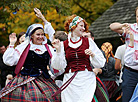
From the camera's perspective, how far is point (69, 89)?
5.25 m

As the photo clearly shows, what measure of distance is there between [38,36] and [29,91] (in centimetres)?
99

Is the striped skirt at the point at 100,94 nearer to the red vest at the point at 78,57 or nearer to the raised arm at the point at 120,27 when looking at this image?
the red vest at the point at 78,57

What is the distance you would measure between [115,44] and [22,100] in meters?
8.21

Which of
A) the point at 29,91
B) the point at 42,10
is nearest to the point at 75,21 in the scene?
the point at 29,91

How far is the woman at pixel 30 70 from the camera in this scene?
5387 mm

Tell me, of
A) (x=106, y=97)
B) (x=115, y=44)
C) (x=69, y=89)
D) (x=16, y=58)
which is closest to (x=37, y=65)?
(x=16, y=58)

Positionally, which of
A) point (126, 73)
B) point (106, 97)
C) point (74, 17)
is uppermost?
point (74, 17)

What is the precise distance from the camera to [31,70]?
5.64 meters

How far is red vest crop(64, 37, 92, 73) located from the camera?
17.4 ft

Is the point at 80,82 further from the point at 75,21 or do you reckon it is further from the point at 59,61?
the point at 75,21

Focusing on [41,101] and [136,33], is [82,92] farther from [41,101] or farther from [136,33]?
[136,33]

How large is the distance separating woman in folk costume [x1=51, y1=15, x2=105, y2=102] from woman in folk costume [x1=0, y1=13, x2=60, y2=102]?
0.36 meters

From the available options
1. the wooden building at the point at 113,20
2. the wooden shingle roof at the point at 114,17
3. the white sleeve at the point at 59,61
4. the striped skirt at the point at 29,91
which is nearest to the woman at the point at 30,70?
the striped skirt at the point at 29,91

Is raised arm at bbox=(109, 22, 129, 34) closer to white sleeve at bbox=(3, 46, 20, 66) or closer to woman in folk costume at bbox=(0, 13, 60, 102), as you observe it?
woman in folk costume at bbox=(0, 13, 60, 102)
